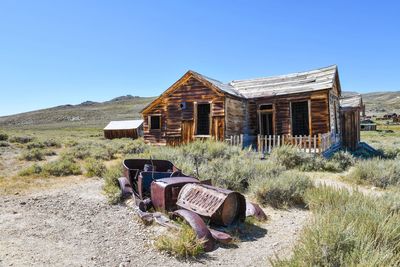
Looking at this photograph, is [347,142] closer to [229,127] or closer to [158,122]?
[229,127]

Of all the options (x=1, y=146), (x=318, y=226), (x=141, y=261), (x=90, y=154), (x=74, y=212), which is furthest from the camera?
(x=1, y=146)

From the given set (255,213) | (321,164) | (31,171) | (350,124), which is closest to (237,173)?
(255,213)

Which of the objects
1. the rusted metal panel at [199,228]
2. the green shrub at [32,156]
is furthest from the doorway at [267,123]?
the rusted metal panel at [199,228]

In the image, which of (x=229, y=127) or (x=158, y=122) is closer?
(x=229, y=127)

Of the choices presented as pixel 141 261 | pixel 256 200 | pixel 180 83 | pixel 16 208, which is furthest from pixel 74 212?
pixel 180 83

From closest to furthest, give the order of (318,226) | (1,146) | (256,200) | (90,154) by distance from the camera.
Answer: (318,226) → (256,200) → (90,154) → (1,146)

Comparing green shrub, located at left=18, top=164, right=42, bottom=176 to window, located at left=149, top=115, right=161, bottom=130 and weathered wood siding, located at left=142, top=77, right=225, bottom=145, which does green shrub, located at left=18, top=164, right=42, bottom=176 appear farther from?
window, located at left=149, top=115, right=161, bottom=130

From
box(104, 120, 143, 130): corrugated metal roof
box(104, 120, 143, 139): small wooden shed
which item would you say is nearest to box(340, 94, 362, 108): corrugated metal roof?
box(104, 120, 143, 139): small wooden shed

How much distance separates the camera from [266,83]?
16.9 m

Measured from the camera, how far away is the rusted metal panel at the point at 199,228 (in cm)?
416

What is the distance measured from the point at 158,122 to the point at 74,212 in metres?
11.8

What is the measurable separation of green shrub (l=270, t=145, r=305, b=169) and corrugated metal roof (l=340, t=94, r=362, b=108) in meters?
8.27

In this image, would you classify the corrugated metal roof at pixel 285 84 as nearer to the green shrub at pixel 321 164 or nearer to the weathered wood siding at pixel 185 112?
the weathered wood siding at pixel 185 112

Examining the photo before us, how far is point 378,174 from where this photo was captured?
8.25m
